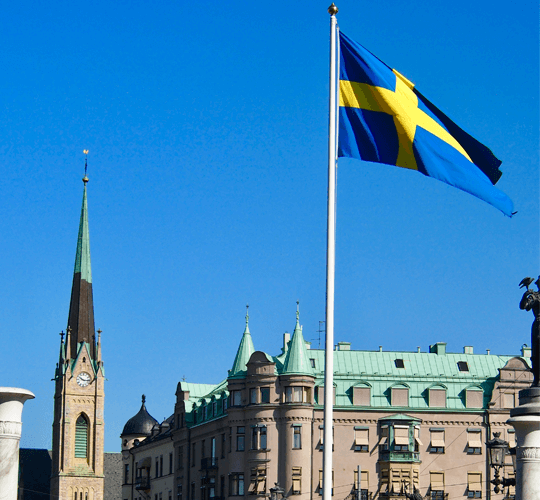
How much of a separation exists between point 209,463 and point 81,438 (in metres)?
55.6

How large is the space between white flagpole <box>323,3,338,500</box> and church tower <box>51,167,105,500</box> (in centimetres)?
13710

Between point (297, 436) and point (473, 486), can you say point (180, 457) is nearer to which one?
point (297, 436)

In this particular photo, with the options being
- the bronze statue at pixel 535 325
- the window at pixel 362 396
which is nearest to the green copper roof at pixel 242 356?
the window at pixel 362 396

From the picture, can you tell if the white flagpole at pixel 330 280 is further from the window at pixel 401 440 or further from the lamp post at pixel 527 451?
the window at pixel 401 440

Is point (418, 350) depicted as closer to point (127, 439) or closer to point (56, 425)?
point (127, 439)

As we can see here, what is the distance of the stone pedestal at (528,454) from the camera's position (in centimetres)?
2575

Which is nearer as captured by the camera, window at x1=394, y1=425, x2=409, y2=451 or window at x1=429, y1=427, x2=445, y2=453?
window at x1=394, y1=425, x2=409, y2=451

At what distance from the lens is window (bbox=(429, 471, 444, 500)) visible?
99625mm

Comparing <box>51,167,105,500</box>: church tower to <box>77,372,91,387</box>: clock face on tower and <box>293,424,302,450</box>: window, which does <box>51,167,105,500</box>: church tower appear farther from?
<box>293,424,302,450</box>: window

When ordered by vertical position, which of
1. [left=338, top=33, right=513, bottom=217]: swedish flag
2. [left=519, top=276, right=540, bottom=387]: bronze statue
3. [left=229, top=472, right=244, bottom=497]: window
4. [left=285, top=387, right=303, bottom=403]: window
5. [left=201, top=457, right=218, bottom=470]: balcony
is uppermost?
[left=338, top=33, right=513, bottom=217]: swedish flag

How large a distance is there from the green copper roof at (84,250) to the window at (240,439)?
72.0 m

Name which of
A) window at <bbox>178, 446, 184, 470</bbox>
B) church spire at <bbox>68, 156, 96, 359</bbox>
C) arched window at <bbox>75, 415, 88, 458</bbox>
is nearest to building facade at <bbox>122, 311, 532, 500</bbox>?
window at <bbox>178, 446, 184, 470</bbox>

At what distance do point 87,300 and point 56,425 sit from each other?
18.1 meters

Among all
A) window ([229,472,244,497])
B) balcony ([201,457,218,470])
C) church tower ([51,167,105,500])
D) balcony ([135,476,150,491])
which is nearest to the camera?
window ([229,472,244,497])
